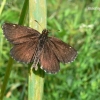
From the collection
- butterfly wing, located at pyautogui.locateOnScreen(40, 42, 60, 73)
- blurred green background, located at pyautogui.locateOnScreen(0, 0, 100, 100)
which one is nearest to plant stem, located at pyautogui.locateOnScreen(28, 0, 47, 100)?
butterfly wing, located at pyautogui.locateOnScreen(40, 42, 60, 73)

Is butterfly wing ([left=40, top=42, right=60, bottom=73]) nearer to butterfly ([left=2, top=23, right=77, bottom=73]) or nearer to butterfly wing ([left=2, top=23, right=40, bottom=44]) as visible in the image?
butterfly ([left=2, top=23, right=77, bottom=73])

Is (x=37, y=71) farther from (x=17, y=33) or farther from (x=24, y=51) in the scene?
(x=17, y=33)

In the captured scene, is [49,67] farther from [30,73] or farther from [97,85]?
[97,85]

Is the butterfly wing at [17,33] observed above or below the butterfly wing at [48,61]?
above

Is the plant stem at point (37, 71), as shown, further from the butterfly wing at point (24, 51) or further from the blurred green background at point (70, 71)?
the blurred green background at point (70, 71)

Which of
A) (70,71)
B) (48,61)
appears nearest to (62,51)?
(48,61)

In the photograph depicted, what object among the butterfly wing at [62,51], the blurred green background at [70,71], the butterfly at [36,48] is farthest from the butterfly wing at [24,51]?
the blurred green background at [70,71]

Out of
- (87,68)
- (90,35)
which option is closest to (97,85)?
(87,68)
